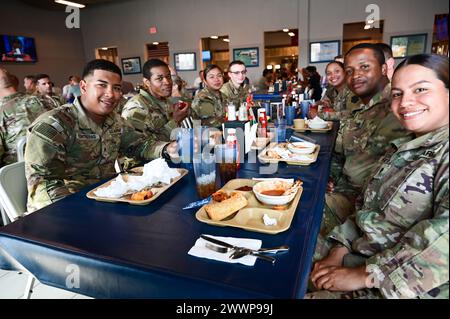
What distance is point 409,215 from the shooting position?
0.95 meters

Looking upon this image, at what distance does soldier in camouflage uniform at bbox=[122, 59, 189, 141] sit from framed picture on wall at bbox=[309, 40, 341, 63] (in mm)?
6847

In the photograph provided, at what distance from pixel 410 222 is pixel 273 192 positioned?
1.48 ft

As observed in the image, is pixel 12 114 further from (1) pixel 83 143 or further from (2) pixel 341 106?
(2) pixel 341 106

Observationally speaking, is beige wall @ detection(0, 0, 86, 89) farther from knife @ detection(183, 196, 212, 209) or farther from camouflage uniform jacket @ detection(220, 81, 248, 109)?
knife @ detection(183, 196, 212, 209)

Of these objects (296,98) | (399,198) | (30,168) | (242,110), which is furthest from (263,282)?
(296,98)

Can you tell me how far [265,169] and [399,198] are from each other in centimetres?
65

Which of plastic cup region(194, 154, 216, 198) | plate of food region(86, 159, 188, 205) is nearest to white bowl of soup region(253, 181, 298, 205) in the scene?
plastic cup region(194, 154, 216, 198)

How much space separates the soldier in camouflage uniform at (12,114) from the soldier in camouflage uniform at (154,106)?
43.8 inches

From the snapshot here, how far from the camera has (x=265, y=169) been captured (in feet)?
4.93

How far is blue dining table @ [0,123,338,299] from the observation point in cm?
71

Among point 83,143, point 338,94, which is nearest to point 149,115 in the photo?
point 83,143

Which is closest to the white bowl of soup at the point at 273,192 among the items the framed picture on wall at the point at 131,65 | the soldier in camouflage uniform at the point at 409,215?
the soldier in camouflage uniform at the point at 409,215

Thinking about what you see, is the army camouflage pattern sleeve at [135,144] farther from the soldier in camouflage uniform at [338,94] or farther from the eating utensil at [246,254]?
the soldier in camouflage uniform at [338,94]
